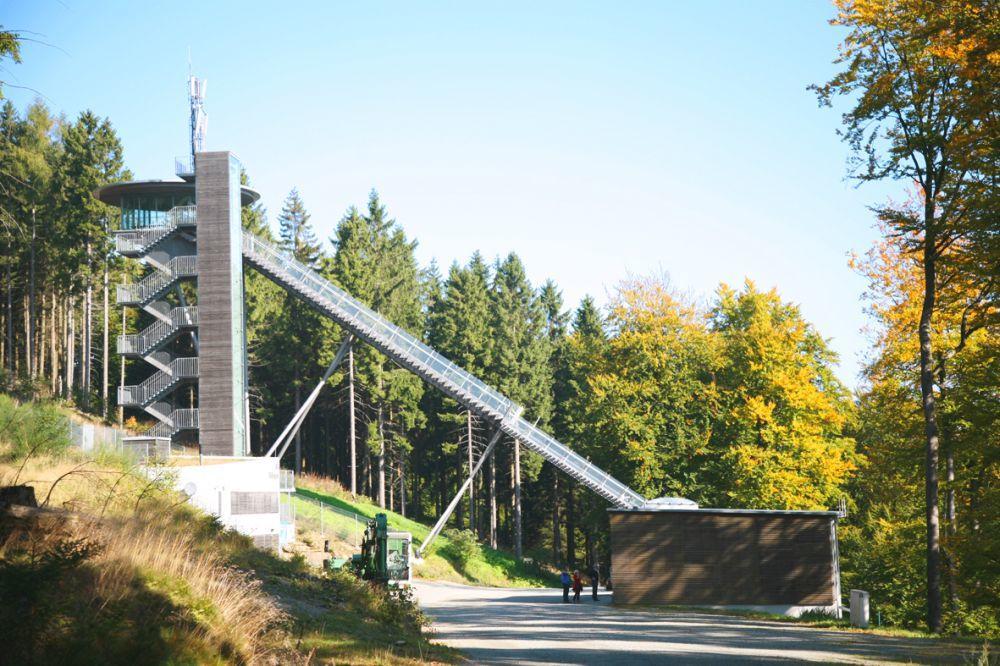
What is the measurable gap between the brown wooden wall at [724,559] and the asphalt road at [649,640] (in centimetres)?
191

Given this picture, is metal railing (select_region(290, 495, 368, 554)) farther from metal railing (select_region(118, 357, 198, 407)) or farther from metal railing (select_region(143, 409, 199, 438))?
metal railing (select_region(118, 357, 198, 407))

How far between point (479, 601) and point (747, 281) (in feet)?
76.0

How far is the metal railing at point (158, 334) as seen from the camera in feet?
145

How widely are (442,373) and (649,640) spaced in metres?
23.2

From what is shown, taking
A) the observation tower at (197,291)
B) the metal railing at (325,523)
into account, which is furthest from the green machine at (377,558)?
the observation tower at (197,291)

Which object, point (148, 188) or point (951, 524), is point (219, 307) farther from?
point (951, 524)

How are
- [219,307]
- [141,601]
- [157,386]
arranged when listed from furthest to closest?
[157,386]
[219,307]
[141,601]

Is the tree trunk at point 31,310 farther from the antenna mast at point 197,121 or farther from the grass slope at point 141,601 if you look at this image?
the grass slope at point 141,601

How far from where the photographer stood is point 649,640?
1969cm

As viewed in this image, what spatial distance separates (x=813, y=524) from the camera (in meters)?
31.5

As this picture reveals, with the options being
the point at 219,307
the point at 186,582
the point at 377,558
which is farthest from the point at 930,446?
the point at 219,307

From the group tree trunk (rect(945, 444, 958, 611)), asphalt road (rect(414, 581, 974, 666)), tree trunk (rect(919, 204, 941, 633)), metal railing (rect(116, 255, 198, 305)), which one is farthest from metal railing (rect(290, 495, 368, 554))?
tree trunk (rect(919, 204, 941, 633))

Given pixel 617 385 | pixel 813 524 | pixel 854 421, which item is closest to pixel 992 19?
pixel 813 524

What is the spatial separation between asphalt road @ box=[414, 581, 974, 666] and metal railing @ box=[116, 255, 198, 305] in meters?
22.2
